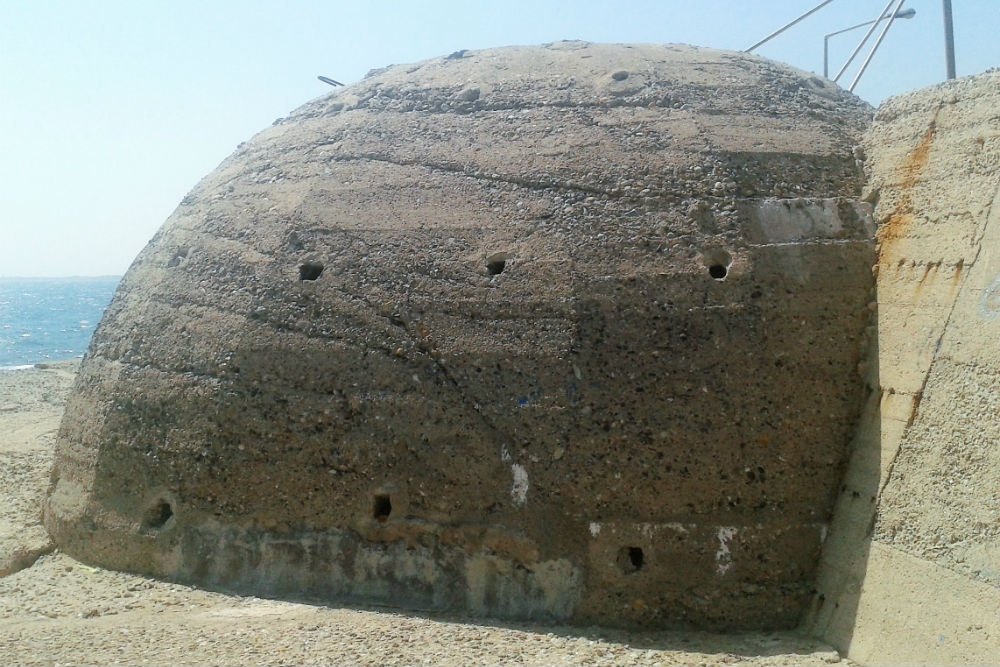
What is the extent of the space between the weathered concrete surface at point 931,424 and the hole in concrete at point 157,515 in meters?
3.93

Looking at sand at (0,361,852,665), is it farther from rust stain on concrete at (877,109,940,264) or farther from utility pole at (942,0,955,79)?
utility pole at (942,0,955,79)

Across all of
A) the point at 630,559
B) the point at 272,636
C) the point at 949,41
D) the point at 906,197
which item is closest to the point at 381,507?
the point at 272,636

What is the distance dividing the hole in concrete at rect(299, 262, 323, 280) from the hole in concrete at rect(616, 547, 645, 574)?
2.56 meters

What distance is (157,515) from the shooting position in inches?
208

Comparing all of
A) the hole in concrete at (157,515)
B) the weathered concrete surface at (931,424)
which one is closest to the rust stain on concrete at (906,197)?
the weathered concrete surface at (931,424)

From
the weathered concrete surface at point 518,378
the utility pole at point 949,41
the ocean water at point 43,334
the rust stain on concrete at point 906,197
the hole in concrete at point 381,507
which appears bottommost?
the ocean water at point 43,334

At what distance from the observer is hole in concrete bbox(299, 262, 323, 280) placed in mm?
5371

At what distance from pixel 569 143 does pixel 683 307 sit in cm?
146

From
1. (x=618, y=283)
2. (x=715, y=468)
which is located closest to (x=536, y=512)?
(x=715, y=468)

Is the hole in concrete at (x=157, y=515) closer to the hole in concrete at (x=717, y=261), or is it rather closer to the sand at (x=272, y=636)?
the sand at (x=272, y=636)

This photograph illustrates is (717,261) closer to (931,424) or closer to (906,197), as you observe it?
(906,197)

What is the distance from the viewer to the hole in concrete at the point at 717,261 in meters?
4.98

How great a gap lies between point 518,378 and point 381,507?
113cm

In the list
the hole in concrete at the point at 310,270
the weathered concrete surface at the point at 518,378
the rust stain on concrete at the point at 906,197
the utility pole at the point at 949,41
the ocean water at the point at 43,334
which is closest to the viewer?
the weathered concrete surface at the point at 518,378
